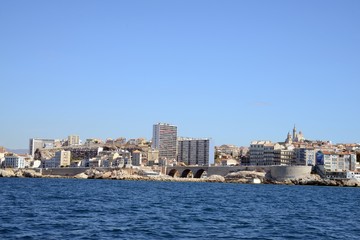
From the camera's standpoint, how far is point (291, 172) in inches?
4764

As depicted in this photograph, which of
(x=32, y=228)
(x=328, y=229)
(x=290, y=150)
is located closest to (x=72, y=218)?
(x=32, y=228)

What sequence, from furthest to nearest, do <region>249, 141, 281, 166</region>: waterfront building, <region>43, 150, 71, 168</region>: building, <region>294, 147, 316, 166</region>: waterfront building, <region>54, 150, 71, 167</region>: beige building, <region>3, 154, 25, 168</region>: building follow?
1. <region>43, 150, 71, 168</region>: building
2. <region>54, 150, 71, 167</region>: beige building
3. <region>3, 154, 25, 168</region>: building
4. <region>249, 141, 281, 166</region>: waterfront building
5. <region>294, 147, 316, 166</region>: waterfront building

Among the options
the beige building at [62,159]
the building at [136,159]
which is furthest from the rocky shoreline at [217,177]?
the beige building at [62,159]

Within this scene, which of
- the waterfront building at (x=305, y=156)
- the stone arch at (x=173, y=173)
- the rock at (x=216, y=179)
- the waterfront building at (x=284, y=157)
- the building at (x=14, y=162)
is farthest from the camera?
the building at (x=14, y=162)

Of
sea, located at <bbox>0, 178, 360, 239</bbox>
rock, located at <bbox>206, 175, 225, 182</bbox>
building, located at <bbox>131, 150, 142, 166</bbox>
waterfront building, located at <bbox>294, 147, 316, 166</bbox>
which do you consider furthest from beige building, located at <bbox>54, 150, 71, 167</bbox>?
sea, located at <bbox>0, 178, 360, 239</bbox>

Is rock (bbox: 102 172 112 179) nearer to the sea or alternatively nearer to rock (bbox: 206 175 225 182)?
rock (bbox: 206 175 225 182)

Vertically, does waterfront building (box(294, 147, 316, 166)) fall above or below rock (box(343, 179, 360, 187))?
above

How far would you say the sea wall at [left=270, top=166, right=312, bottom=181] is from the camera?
121 metres

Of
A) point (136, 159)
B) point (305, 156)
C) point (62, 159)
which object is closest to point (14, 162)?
point (62, 159)

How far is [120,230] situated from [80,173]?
395 feet

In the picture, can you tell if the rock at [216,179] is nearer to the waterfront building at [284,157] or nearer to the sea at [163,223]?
the waterfront building at [284,157]

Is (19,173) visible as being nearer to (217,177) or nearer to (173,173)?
(173,173)

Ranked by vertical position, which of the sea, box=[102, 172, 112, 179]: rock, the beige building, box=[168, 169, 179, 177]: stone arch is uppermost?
the beige building

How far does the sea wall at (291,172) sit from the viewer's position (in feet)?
396
